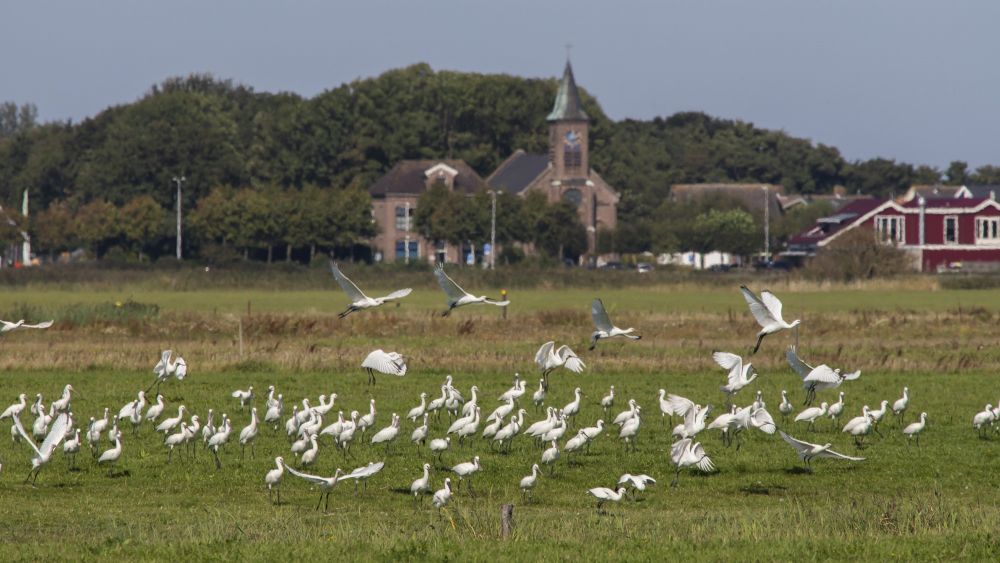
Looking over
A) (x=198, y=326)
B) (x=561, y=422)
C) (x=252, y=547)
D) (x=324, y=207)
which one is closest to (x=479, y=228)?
(x=324, y=207)

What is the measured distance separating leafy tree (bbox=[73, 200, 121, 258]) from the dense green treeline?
3.67 ft

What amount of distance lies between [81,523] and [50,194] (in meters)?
130

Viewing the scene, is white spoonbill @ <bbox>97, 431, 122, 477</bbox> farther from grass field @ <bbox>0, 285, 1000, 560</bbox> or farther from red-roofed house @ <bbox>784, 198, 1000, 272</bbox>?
red-roofed house @ <bbox>784, 198, 1000, 272</bbox>

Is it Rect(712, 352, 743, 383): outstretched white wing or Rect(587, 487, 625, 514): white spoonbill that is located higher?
Rect(712, 352, 743, 383): outstretched white wing

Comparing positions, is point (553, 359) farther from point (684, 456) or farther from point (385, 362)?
point (684, 456)

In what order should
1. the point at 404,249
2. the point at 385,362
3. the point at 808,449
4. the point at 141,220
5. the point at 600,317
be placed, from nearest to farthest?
the point at 808,449 → the point at 600,317 → the point at 385,362 → the point at 141,220 → the point at 404,249

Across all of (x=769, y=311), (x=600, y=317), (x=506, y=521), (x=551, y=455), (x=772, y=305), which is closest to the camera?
(x=506, y=521)

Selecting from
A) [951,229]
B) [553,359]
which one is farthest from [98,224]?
[553,359]

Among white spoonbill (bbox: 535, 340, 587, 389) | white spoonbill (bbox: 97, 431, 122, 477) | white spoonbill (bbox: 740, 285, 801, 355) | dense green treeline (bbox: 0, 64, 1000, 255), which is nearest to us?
white spoonbill (bbox: 97, 431, 122, 477)

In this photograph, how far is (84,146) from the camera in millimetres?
143375

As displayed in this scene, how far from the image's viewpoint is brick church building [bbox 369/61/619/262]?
12875 centimetres

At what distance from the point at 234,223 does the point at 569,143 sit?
30.8m

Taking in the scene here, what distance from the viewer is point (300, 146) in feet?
449

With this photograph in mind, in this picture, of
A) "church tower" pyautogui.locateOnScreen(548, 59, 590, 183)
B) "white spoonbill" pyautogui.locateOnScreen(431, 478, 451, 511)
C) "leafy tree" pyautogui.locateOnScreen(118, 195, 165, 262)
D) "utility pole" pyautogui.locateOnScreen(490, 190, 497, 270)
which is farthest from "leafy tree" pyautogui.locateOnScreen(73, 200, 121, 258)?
"white spoonbill" pyautogui.locateOnScreen(431, 478, 451, 511)
